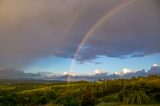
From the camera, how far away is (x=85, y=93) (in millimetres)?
11789

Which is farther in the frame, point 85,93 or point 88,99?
point 85,93

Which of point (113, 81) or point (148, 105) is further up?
point (113, 81)

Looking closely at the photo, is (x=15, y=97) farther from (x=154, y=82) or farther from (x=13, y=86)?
(x=154, y=82)

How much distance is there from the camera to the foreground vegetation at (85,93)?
37.9 feet

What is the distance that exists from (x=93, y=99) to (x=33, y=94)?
1786mm

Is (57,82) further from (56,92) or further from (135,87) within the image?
(135,87)

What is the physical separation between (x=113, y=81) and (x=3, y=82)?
11.6ft

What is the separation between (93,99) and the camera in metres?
11.5

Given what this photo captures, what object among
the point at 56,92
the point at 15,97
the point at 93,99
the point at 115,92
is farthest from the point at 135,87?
the point at 15,97

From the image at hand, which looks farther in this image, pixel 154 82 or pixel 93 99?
pixel 154 82

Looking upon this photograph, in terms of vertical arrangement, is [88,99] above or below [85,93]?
below

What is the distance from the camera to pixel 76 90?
1209 cm

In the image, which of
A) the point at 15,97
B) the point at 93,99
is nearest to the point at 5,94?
the point at 15,97

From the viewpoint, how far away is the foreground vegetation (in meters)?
11.5
